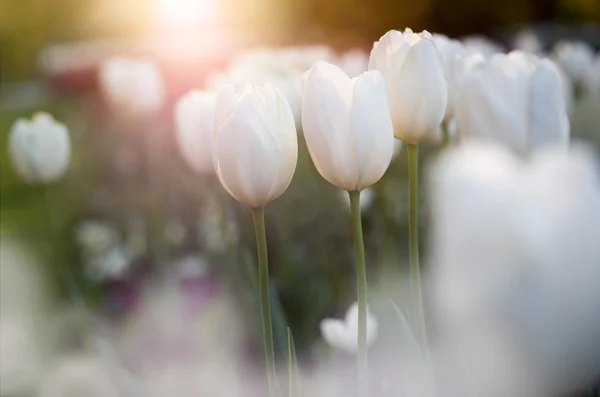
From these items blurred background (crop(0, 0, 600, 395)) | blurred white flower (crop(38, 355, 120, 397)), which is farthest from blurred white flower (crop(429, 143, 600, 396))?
blurred white flower (crop(38, 355, 120, 397))

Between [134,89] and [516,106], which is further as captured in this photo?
[134,89]

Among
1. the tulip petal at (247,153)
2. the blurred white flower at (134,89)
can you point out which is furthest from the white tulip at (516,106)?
the blurred white flower at (134,89)

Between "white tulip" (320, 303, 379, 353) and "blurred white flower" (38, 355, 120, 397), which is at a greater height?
"white tulip" (320, 303, 379, 353)

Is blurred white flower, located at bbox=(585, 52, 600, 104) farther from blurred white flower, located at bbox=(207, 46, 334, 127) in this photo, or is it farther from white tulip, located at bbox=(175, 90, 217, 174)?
white tulip, located at bbox=(175, 90, 217, 174)

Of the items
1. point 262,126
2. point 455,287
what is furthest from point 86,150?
point 455,287

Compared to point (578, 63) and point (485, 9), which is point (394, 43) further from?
point (485, 9)

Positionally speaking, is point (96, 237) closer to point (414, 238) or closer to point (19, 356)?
point (19, 356)

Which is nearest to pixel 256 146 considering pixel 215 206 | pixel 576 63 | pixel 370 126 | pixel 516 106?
pixel 370 126
